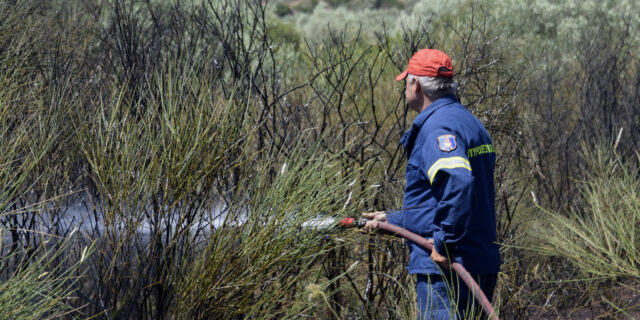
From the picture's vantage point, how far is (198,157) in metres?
3.33

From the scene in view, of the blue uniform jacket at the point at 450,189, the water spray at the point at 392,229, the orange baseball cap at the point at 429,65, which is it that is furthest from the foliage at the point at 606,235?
the orange baseball cap at the point at 429,65

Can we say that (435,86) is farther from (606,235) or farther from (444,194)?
(606,235)

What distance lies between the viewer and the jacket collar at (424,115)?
3348 millimetres

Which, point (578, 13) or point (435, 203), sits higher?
point (435, 203)

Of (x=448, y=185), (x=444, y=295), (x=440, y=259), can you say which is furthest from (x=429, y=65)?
(x=444, y=295)

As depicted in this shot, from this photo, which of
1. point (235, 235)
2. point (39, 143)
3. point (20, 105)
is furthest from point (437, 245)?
point (20, 105)

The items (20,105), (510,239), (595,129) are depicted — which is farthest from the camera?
(595,129)

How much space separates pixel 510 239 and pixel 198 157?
2582mm

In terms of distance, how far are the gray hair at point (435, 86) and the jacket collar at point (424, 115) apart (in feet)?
0.14

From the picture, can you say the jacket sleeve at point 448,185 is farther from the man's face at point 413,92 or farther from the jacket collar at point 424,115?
the man's face at point 413,92

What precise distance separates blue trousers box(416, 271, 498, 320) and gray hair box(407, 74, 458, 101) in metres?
0.80

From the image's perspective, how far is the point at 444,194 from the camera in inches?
122

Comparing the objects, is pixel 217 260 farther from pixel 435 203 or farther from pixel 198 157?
pixel 435 203

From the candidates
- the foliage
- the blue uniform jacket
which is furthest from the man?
the foliage
